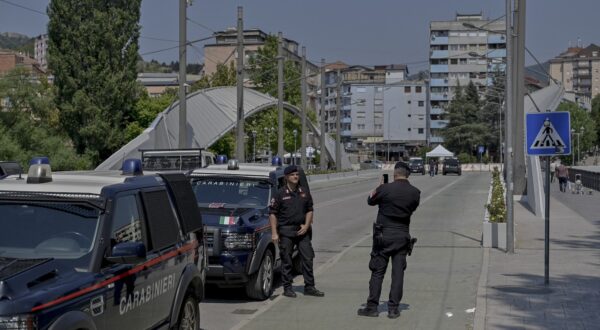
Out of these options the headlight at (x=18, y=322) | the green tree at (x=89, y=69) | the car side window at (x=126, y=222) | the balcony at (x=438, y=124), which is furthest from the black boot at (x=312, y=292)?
the balcony at (x=438, y=124)

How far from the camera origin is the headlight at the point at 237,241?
1098 centimetres

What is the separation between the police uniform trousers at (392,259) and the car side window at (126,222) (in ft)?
12.6

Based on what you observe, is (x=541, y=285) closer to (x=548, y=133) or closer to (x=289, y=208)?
(x=548, y=133)

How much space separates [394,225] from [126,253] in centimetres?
461

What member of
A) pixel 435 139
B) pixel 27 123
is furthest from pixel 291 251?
pixel 435 139

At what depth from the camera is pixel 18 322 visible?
187 inches

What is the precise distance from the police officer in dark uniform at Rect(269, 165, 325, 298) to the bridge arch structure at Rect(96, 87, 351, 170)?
37.2 m

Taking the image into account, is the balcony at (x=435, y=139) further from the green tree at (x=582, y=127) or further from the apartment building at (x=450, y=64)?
the green tree at (x=582, y=127)

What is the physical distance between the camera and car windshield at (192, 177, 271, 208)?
12570 millimetres

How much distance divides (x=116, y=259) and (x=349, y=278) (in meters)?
8.38

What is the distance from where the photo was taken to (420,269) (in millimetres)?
14914

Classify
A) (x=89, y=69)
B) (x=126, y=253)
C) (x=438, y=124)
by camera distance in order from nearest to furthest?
(x=126, y=253), (x=89, y=69), (x=438, y=124)

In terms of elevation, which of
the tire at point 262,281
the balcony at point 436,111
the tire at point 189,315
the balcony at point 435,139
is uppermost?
the balcony at point 436,111

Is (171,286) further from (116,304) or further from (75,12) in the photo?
(75,12)
